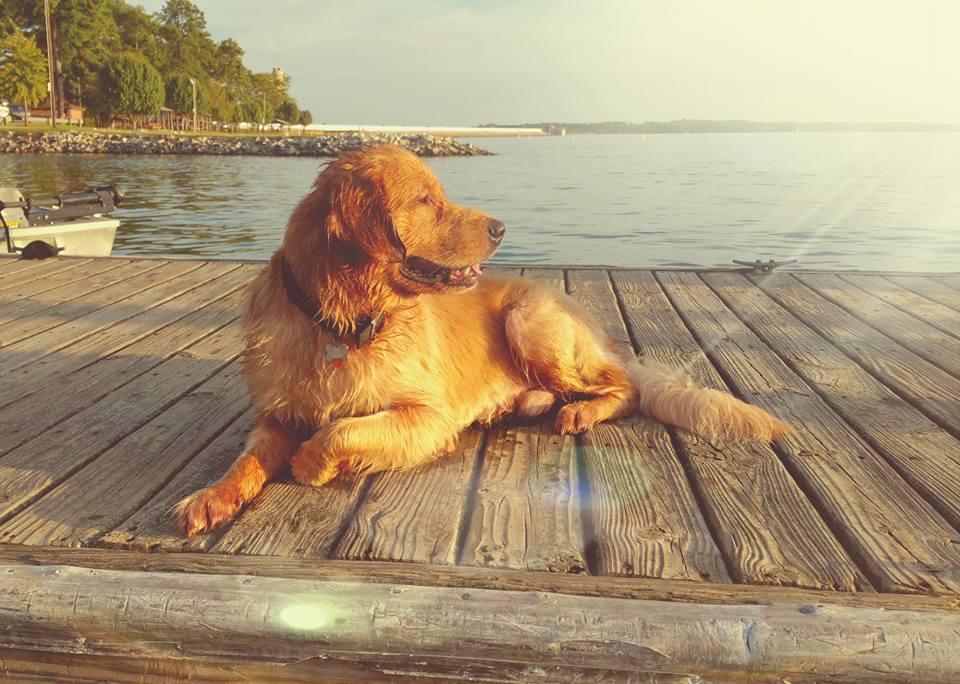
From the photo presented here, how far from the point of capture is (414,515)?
2.37 m

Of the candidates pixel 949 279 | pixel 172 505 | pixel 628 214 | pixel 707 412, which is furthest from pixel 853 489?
pixel 628 214

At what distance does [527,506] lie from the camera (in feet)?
8.00

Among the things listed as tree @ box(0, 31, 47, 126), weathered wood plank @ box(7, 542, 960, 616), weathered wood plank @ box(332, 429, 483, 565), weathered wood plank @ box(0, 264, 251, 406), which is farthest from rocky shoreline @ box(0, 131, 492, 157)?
weathered wood plank @ box(7, 542, 960, 616)

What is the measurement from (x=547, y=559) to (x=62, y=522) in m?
1.46

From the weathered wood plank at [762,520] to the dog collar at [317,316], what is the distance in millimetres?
1243

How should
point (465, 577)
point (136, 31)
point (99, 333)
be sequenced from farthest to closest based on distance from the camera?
point (136, 31) → point (99, 333) → point (465, 577)

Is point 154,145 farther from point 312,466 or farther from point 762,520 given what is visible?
point 762,520

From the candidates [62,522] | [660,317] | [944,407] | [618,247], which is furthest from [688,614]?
[618,247]

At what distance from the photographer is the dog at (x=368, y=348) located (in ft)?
8.41

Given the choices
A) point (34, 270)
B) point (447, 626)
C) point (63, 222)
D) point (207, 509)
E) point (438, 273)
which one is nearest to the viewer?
point (447, 626)

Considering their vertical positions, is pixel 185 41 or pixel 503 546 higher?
pixel 185 41

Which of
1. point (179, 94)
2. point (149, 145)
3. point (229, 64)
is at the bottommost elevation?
point (149, 145)

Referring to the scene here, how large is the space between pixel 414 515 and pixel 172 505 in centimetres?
77

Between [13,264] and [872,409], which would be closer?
[872,409]
